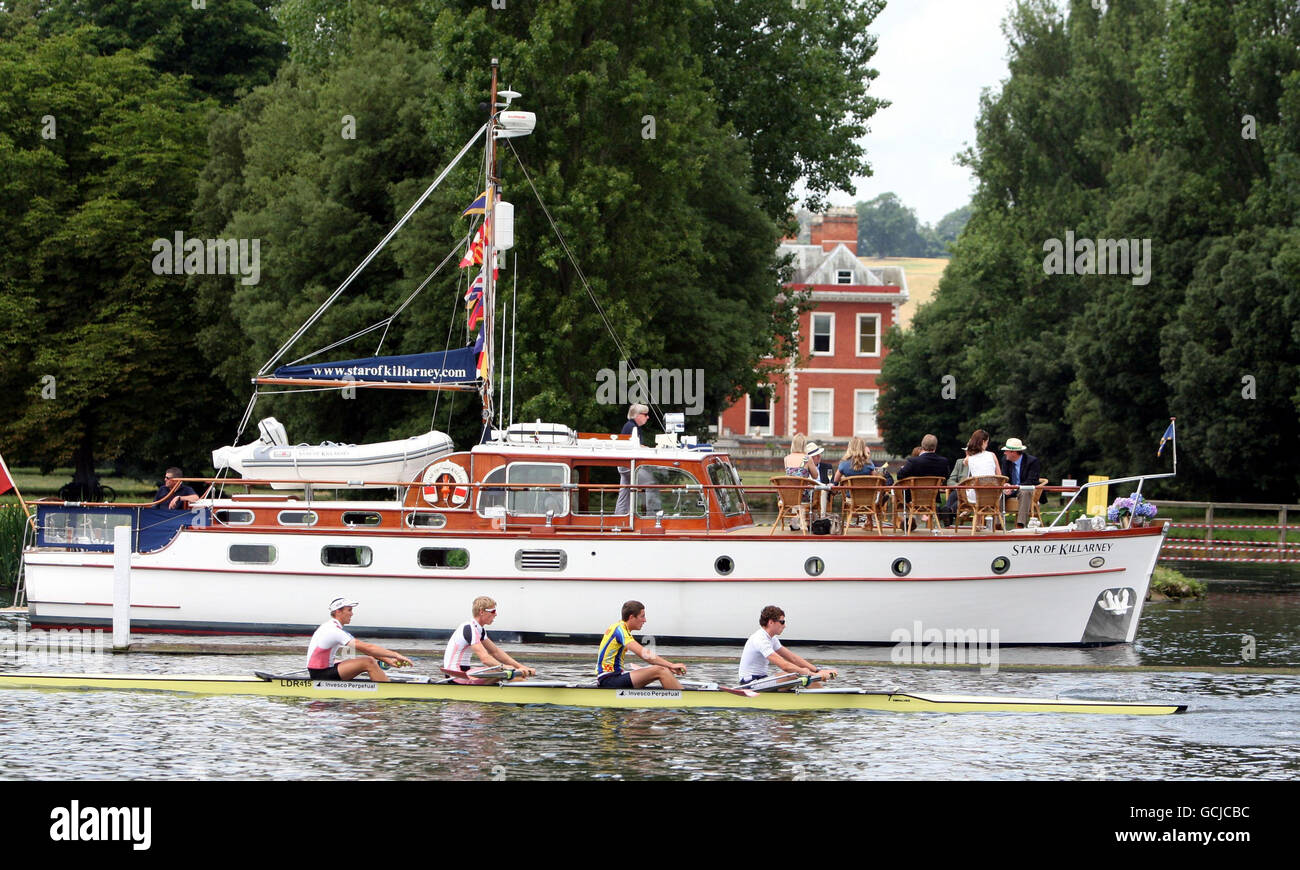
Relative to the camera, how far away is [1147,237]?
2264 inches

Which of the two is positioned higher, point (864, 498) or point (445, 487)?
point (445, 487)

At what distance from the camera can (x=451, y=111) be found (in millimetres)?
40938

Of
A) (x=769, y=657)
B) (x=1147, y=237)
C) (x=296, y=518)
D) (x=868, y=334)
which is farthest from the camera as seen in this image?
(x=868, y=334)

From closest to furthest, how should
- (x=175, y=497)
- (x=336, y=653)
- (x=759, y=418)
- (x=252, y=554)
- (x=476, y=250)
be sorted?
(x=336, y=653), (x=252, y=554), (x=175, y=497), (x=476, y=250), (x=759, y=418)

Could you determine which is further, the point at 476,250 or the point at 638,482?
the point at 476,250

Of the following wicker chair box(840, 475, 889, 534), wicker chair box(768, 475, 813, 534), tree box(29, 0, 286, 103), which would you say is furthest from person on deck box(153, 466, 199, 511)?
tree box(29, 0, 286, 103)

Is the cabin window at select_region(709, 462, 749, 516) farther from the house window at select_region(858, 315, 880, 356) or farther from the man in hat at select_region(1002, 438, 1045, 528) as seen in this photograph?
the house window at select_region(858, 315, 880, 356)

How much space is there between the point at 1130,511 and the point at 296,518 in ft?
43.3

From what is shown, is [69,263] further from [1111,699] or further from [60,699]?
[1111,699]

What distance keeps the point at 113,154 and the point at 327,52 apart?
32.5ft

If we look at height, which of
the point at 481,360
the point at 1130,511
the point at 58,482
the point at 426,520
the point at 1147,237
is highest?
the point at 1147,237

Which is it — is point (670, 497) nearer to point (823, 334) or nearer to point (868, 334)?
point (823, 334)

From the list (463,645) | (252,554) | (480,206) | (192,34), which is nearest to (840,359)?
(192,34)
